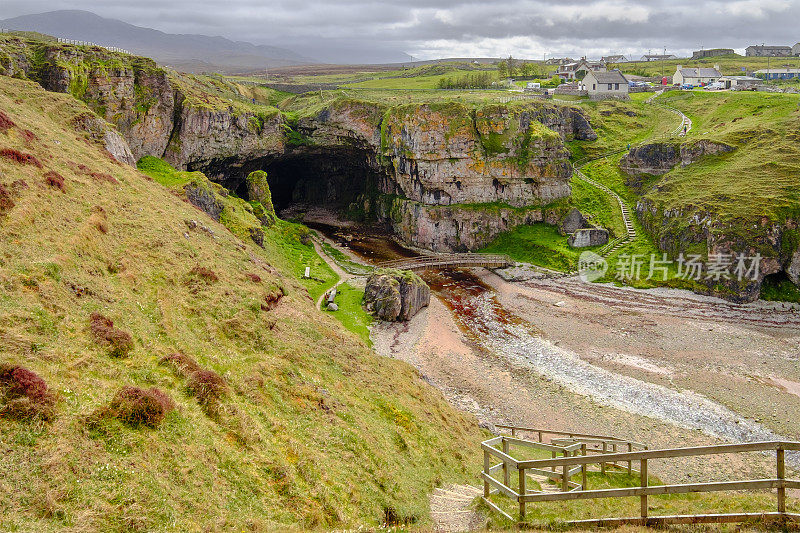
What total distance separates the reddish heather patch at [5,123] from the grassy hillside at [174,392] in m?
0.31

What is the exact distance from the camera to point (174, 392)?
638 inches

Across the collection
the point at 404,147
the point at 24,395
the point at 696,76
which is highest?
the point at 696,76

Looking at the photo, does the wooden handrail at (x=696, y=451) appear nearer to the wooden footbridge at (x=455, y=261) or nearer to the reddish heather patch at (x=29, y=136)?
the reddish heather patch at (x=29, y=136)

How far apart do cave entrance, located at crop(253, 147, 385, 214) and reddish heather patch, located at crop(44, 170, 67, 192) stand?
56403 mm

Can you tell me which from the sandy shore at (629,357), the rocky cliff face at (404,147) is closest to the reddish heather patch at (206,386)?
the sandy shore at (629,357)

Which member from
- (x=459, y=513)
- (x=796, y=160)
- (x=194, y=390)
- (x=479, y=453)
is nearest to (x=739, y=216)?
(x=796, y=160)

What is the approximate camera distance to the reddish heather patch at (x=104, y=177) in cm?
3462

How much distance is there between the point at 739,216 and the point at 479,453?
166 feet

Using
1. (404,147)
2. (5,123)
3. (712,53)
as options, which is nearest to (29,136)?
(5,123)

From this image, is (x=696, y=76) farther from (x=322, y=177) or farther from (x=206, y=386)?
(x=206, y=386)

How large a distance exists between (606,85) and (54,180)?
107323 mm

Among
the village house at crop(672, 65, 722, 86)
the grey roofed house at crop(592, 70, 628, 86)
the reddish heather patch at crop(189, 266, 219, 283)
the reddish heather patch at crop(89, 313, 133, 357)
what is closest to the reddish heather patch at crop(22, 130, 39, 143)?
the reddish heather patch at crop(189, 266, 219, 283)

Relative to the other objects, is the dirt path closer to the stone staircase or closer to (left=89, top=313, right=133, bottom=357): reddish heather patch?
(left=89, top=313, right=133, bottom=357): reddish heather patch

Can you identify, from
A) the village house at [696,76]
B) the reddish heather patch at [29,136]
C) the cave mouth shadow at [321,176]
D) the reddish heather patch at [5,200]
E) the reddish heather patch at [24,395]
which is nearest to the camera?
the reddish heather patch at [24,395]
